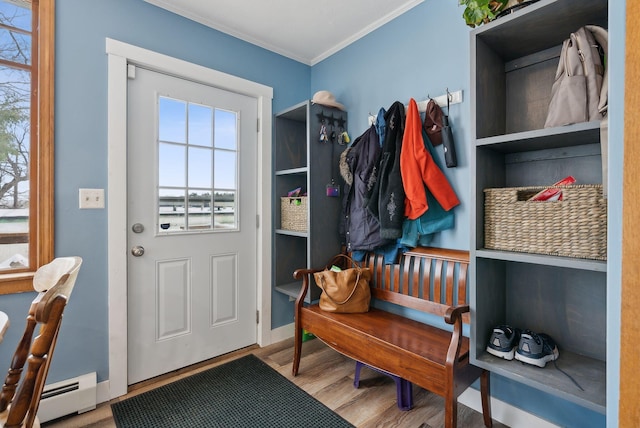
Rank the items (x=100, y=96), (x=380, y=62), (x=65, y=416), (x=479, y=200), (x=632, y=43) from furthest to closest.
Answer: (x=380, y=62) < (x=100, y=96) < (x=65, y=416) < (x=479, y=200) < (x=632, y=43)

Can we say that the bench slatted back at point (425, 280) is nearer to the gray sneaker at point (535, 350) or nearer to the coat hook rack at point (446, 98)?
the gray sneaker at point (535, 350)

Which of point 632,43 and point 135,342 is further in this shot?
point 135,342

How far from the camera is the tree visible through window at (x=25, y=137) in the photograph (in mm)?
1612

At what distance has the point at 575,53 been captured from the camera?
47.3 inches

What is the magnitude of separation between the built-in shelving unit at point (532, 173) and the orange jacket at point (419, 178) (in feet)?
1.01

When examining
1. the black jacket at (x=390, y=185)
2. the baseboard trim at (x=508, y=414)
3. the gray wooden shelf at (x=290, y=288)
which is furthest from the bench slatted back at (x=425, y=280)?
the gray wooden shelf at (x=290, y=288)

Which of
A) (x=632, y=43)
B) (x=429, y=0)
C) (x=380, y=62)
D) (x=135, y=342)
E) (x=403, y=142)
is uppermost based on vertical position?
(x=429, y=0)

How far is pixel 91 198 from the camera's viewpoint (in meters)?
1.78

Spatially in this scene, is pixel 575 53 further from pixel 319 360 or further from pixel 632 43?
pixel 319 360

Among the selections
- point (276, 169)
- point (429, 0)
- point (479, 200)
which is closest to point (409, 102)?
point (429, 0)

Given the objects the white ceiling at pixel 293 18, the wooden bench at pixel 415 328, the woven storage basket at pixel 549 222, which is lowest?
the wooden bench at pixel 415 328

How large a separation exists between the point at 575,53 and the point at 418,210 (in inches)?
37.0

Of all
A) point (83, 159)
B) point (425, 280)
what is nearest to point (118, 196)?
point (83, 159)

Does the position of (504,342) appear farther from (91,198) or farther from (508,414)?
(91,198)
